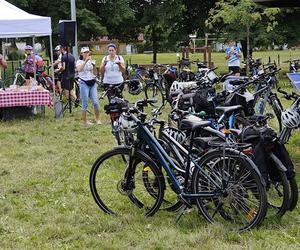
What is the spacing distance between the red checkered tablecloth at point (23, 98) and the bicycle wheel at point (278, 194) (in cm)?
764

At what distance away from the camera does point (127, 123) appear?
4895mm

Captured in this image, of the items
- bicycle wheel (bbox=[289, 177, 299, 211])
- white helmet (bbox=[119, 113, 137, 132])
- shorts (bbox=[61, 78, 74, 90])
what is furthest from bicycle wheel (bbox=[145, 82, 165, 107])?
bicycle wheel (bbox=[289, 177, 299, 211])

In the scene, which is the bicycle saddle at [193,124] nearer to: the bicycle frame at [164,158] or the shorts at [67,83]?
the bicycle frame at [164,158]

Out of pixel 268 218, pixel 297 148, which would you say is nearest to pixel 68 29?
pixel 297 148

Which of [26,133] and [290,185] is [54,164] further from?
[290,185]

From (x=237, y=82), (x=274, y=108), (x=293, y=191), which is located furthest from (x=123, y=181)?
(x=274, y=108)

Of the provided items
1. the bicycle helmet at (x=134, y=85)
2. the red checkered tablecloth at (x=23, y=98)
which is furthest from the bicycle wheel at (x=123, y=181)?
the red checkered tablecloth at (x=23, y=98)

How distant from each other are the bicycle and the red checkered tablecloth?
6.72m

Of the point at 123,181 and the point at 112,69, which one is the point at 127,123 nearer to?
the point at 123,181

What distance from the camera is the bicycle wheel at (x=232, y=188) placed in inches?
163

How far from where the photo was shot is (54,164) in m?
7.40

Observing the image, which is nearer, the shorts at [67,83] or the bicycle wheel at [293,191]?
the bicycle wheel at [293,191]

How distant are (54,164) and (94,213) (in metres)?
2.48

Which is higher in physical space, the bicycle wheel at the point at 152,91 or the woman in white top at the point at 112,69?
the woman in white top at the point at 112,69
